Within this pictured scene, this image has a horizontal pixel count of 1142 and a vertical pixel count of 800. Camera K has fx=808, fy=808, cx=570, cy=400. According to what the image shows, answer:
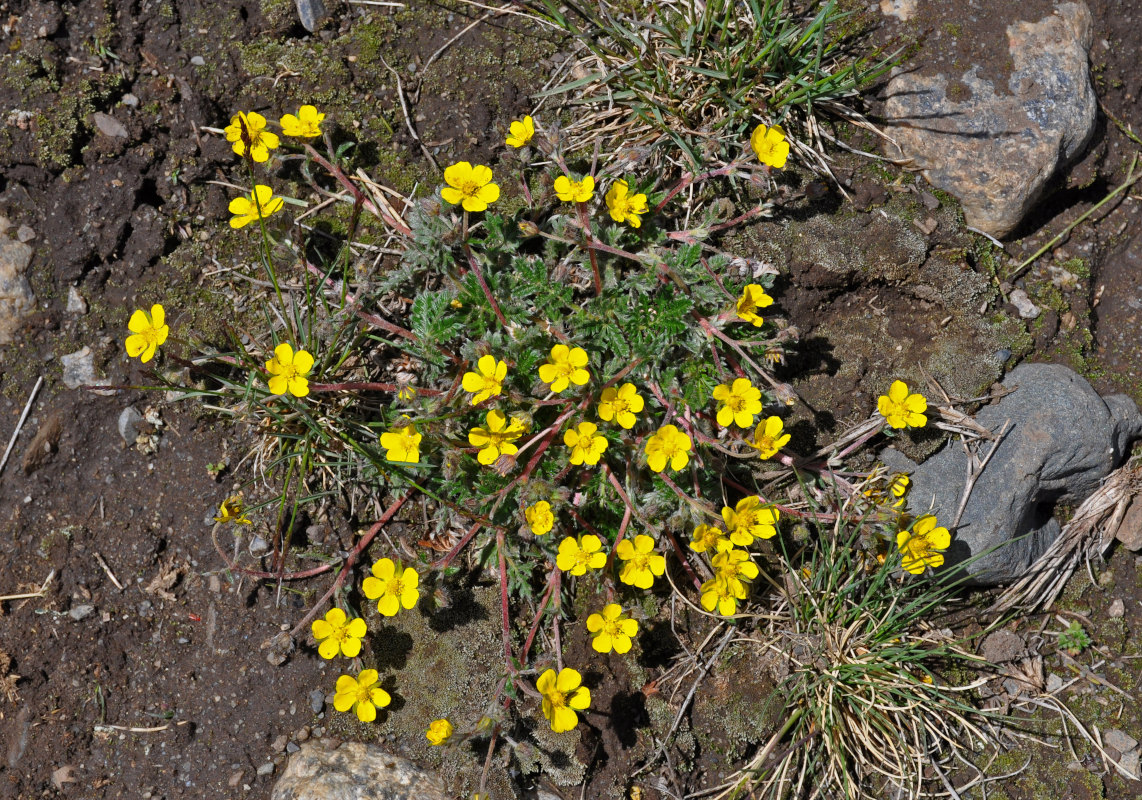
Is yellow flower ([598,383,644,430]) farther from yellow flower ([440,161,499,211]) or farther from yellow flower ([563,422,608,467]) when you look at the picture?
yellow flower ([440,161,499,211])

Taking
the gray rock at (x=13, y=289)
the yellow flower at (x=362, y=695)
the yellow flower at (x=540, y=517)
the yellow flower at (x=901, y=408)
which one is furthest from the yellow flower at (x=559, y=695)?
the gray rock at (x=13, y=289)

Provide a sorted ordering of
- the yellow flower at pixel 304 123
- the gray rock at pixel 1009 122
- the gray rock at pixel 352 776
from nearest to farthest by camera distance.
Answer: the gray rock at pixel 352 776 → the yellow flower at pixel 304 123 → the gray rock at pixel 1009 122

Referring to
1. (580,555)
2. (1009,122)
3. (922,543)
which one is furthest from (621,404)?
(1009,122)

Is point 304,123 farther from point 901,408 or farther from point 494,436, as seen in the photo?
point 901,408

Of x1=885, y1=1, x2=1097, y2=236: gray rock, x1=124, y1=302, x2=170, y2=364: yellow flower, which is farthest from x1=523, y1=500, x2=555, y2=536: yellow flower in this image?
x1=885, y1=1, x2=1097, y2=236: gray rock


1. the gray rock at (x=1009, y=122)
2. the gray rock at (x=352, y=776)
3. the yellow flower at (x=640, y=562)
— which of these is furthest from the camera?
the gray rock at (x=1009, y=122)

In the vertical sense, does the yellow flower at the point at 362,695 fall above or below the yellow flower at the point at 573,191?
below

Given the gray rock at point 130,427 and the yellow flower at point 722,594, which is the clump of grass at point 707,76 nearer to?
the yellow flower at point 722,594
